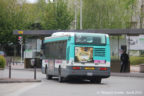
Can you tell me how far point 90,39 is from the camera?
2769 centimetres

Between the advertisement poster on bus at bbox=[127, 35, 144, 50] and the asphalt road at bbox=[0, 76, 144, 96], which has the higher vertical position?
the advertisement poster on bus at bbox=[127, 35, 144, 50]

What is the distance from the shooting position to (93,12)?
7956cm

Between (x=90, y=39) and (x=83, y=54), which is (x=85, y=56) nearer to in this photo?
(x=83, y=54)

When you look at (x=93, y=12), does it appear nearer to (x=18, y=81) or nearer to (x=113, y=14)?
(x=113, y=14)

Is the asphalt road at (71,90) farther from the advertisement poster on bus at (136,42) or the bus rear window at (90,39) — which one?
the advertisement poster on bus at (136,42)

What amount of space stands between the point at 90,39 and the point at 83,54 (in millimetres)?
949

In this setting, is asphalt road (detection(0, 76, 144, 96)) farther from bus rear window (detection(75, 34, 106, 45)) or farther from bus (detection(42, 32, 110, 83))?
bus rear window (detection(75, 34, 106, 45))

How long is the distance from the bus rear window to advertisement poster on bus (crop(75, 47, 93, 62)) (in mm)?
343

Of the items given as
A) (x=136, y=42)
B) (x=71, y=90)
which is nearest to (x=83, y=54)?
(x=71, y=90)

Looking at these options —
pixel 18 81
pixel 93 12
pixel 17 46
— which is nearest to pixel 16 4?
pixel 17 46

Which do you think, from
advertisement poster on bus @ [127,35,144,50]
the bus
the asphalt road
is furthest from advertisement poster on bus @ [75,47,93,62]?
advertisement poster on bus @ [127,35,144,50]

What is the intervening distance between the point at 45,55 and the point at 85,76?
253 inches

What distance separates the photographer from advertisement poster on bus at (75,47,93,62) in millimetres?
27312

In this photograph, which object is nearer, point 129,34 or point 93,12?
point 129,34
